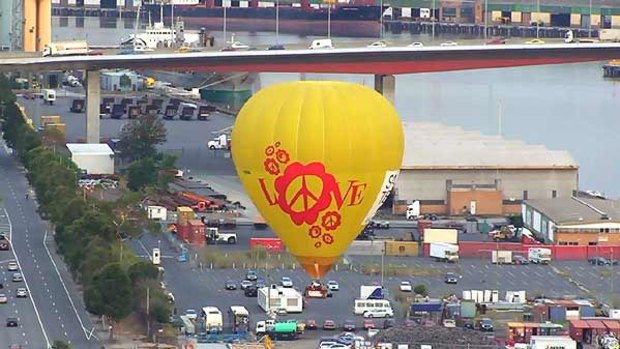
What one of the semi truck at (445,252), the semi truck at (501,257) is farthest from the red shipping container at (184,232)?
the semi truck at (501,257)

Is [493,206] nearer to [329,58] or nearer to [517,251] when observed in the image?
[517,251]

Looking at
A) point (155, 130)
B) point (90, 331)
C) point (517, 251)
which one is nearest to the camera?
point (90, 331)

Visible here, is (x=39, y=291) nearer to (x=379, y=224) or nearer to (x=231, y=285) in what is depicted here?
(x=231, y=285)

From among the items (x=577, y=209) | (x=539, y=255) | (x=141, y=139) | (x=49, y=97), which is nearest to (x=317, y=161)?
(x=539, y=255)

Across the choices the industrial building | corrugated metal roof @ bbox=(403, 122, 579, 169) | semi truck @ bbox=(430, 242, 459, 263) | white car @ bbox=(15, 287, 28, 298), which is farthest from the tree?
white car @ bbox=(15, 287, 28, 298)

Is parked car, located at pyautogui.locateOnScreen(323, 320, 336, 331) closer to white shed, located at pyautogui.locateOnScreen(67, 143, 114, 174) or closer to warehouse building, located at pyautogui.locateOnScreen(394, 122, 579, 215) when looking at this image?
warehouse building, located at pyautogui.locateOnScreen(394, 122, 579, 215)

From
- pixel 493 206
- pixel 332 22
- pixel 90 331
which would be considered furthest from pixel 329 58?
pixel 332 22

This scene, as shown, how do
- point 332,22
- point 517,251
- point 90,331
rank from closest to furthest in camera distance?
point 90,331 < point 517,251 < point 332,22
